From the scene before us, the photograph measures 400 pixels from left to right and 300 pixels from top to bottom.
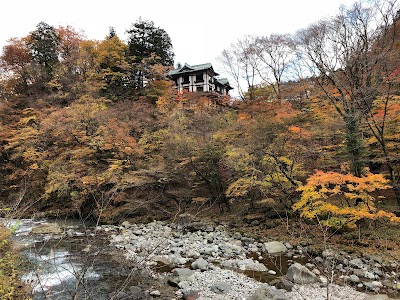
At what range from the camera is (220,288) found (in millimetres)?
6785

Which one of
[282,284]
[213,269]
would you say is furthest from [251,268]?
[282,284]

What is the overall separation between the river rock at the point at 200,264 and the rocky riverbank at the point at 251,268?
0.03m

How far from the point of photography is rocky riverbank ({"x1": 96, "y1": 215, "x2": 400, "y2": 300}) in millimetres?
6512

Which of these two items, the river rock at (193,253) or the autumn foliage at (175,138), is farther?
the autumn foliage at (175,138)

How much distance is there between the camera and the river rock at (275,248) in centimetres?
930

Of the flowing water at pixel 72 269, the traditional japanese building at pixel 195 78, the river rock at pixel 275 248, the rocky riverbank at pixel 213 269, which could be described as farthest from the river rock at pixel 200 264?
the traditional japanese building at pixel 195 78

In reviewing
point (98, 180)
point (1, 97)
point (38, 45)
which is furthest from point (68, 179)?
point (38, 45)

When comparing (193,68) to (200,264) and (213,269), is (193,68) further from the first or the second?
(213,269)

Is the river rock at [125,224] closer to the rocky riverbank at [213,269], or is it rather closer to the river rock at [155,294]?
the rocky riverbank at [213,269]

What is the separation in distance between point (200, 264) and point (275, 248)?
288cm

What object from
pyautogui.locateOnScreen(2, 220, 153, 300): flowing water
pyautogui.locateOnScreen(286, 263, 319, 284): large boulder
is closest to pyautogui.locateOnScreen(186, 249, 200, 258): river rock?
pyautogui.locateOnScreen(2, 220, 153, 300): flowing water

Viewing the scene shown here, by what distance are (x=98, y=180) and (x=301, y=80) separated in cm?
1355

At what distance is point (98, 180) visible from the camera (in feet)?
47.0

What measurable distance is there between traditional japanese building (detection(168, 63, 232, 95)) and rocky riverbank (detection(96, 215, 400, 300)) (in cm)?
1854
